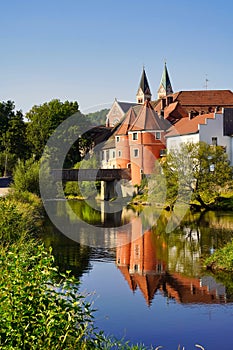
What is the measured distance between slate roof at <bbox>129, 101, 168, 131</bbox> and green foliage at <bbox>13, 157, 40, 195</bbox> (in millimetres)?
20214

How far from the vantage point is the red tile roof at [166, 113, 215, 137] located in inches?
2041

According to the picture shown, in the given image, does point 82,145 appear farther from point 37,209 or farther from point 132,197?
point 37,209

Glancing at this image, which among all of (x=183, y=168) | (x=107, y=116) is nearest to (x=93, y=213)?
(x=183, y=168)

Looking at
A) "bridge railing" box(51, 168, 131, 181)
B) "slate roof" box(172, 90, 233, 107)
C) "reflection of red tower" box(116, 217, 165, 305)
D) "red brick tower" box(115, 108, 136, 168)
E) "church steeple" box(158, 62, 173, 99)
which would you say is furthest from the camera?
"church steeple" box(158, 62, 173, 99)

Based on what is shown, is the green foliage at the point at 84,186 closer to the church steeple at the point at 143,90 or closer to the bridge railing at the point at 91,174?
the bridge railing at the point at 91,174

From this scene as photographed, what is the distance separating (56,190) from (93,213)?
12606 millimetres

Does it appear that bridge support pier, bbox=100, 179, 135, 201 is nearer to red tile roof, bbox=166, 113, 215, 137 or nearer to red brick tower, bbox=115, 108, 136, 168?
red brick tower, bbox=115, 108, 136, 168

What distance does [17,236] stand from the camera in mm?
18250

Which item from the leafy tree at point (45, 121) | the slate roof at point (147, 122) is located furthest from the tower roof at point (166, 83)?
the slate roof at point (147, 122)

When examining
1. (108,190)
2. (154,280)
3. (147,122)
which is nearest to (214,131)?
(147,122)

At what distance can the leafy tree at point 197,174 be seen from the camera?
40.9 meters

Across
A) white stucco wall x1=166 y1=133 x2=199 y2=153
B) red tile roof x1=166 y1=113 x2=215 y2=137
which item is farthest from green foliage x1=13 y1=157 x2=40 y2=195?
red tile roof x1=166 y1=113 x2=215 y2=137

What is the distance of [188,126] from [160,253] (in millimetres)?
33408

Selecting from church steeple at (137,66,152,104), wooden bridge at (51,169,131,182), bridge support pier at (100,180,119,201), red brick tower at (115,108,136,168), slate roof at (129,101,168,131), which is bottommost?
bridge support pier at (100,180,119,201)
